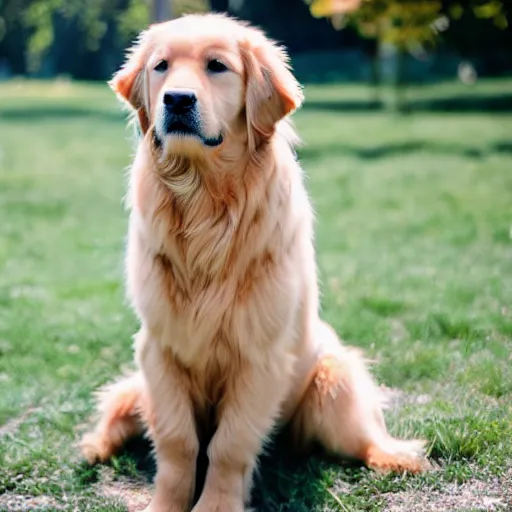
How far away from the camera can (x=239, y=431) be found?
9.59 ft

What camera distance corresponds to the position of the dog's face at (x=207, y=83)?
2.72 meters

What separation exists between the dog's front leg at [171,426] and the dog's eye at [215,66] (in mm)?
932

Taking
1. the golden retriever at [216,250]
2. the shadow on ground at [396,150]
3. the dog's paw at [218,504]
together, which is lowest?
the shadow on ground at [396,150]

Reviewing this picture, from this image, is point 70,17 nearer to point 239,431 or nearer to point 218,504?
point 239,431

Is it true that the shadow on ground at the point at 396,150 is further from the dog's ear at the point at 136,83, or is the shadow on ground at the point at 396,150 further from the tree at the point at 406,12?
the dog's ear at the point at 136,83

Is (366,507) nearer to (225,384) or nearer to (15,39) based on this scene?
(225,384)

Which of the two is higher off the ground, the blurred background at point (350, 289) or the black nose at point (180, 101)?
the black nose at point (180, 101)

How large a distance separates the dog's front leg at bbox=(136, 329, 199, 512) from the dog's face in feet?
2.43

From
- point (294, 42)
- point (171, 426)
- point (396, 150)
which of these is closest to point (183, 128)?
point (171, 426)

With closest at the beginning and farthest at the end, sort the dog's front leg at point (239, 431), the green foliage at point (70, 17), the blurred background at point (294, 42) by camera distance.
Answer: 1. the dog's front leg at point (239, 431)
2. the green foliage at point (70, 17)
3. the blurred background at point (294, 42)

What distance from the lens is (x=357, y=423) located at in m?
3.16

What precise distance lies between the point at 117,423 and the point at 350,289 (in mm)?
2751

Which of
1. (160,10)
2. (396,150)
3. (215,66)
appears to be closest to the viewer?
(215,66)

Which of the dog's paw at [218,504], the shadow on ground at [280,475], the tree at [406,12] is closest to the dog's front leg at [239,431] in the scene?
the dog's paw at [218,504]
